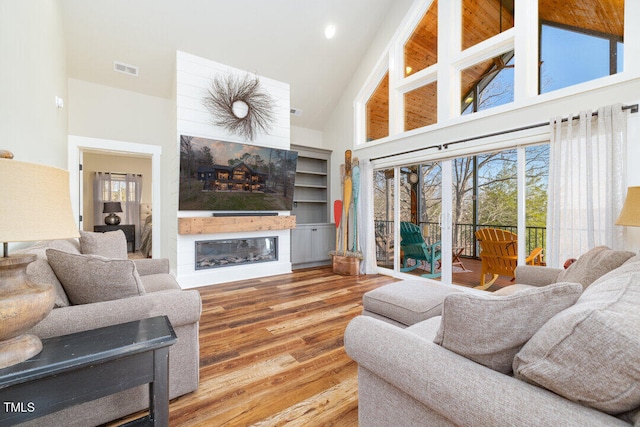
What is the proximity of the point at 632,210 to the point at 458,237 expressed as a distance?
214 cm

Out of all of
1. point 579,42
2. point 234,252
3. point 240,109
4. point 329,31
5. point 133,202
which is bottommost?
point 234,252

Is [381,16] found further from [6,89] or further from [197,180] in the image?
[6,89]

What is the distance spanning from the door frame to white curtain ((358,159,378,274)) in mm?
3409

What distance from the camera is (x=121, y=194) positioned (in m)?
7.07

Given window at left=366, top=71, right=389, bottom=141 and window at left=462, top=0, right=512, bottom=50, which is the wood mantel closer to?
window at left=366, top=71, right=389, bottom=141

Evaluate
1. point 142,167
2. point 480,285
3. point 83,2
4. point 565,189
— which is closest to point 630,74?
point 565,189

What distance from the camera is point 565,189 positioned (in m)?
2.75

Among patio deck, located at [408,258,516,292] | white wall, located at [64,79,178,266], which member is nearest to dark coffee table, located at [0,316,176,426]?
white wall, located at [64,79,178,266]

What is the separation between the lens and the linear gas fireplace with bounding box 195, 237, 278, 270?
4125 mm

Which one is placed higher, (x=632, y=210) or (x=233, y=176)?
(x=233, y=176)

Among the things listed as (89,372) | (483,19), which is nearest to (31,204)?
(89,372)

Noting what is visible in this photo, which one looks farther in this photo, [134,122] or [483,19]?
[134,122]

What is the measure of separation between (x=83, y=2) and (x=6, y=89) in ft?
8.52

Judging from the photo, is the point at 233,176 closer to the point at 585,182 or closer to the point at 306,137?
the point at 306,137
